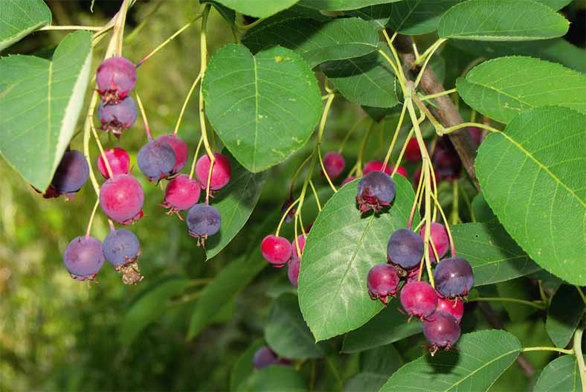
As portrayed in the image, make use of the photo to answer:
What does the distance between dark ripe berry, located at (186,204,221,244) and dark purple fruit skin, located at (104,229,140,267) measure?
60 mm

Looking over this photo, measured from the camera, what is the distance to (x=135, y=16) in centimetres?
425

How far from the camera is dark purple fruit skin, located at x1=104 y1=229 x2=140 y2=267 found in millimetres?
658

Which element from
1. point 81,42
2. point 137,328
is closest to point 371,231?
point 81,42

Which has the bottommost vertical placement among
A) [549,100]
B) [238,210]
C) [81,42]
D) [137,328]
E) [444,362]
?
[137,328]

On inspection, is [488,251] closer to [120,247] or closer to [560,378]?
[560,378]

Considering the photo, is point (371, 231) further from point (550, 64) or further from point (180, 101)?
point (180, 101)

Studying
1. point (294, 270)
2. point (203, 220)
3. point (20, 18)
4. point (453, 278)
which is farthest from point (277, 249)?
point (20, 18)

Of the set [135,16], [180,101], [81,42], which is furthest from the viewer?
[135,16]

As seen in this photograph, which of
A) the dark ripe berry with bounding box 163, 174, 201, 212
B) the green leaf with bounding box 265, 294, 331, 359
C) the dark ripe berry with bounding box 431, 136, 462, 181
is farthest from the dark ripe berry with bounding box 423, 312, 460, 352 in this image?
the green leaf with bounding box 265, 294, 331, 359

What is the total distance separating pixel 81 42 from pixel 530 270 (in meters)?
0.54

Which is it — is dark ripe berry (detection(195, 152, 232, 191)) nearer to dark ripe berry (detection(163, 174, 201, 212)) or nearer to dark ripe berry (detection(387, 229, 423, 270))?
dark ripe berry (detection(163, 174, 201, 212))

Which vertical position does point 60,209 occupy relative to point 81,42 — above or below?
below

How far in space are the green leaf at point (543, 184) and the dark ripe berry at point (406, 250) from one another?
0.07m

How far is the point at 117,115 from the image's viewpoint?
59 centimetres
